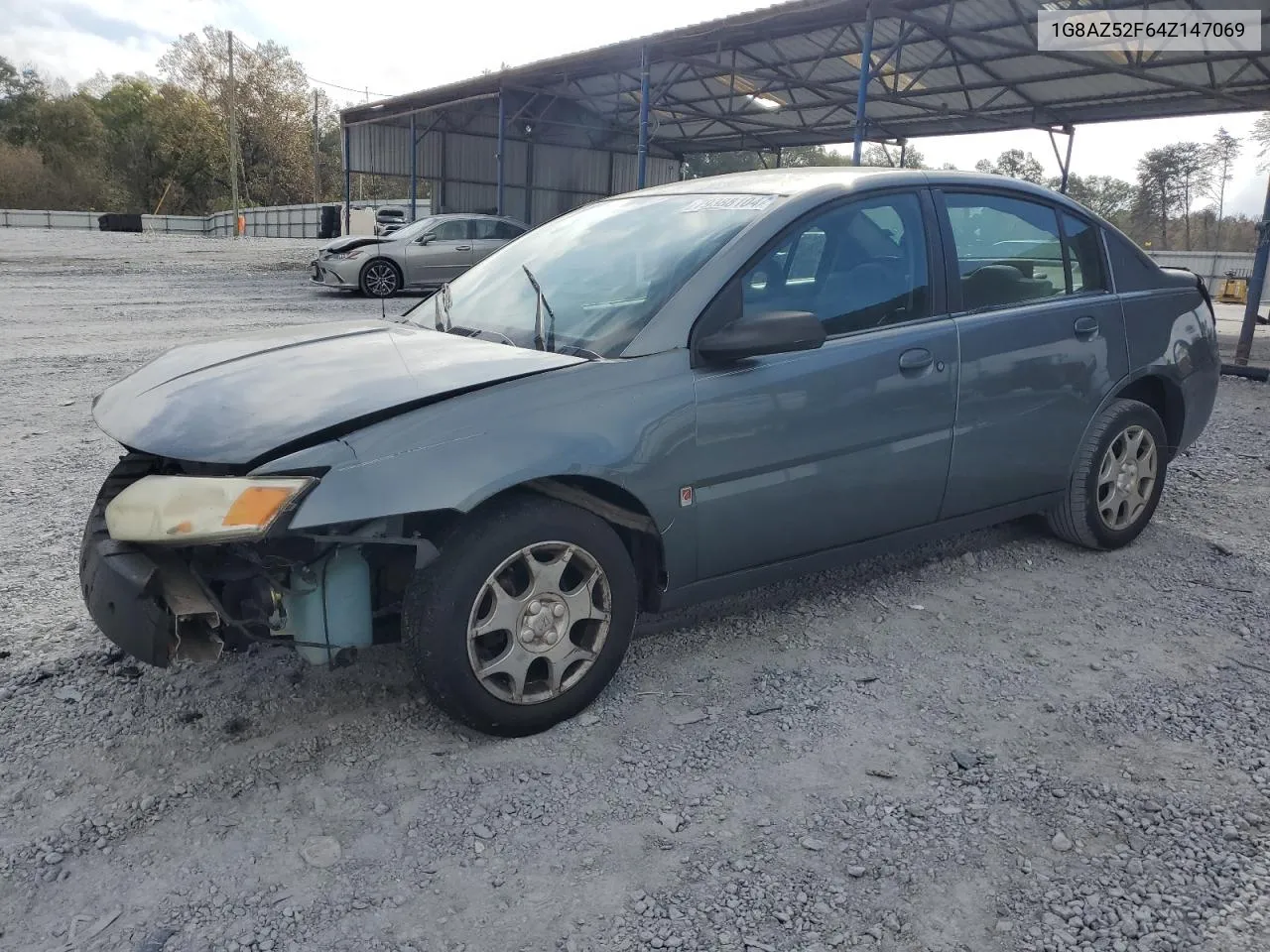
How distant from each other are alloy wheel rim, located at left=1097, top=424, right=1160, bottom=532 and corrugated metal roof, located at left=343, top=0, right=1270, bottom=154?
9.36m

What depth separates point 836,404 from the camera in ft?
10.5

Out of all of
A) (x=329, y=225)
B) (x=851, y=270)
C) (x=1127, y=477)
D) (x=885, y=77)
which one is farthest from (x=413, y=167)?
(x=851, y=270)

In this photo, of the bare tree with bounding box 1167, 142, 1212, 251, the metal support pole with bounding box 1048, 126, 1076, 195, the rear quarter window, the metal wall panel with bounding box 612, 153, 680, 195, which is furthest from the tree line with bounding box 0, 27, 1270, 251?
the rear quarter window

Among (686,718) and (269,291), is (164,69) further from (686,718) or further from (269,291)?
(686,718)

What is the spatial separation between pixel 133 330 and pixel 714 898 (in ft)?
35.1

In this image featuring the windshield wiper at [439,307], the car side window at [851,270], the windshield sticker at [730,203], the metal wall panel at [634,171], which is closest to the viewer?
the car side window at [851,270]

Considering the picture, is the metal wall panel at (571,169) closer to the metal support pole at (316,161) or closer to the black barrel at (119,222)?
the black barrel at (119,222)

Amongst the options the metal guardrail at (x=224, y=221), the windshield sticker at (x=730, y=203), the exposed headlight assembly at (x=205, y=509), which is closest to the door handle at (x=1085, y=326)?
the windshield sticker at (x=730, y=203)

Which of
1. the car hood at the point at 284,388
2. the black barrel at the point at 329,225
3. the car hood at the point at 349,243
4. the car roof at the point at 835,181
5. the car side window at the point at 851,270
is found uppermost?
the black barrel at the point at 329,225

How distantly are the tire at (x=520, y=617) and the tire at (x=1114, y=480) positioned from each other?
2.37 meters

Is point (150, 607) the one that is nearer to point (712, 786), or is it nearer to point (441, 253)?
point (712, 786)

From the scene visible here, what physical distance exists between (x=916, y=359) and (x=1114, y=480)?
4.91 ft

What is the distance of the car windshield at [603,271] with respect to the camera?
3061mm

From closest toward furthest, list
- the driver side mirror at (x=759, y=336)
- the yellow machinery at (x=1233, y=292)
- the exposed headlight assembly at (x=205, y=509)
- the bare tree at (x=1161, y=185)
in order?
the exposed headlight assembly at (x=205, y=509), the driver side mirror at (x=759, y=336), the yellow machinery at (x=1233, y=292), the bare tree at (x=1161, y=185)
